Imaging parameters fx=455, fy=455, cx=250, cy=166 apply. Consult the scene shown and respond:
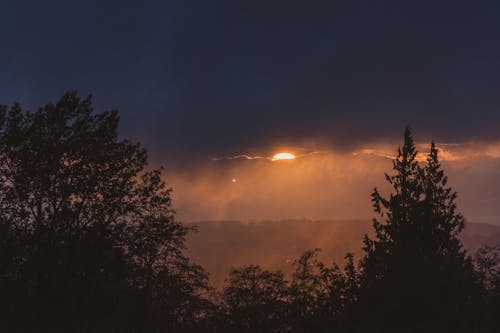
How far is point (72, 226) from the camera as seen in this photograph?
3200 centimetres

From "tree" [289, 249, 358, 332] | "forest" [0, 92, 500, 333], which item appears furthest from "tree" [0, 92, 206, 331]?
"tree" [289, 249, 358, 332]

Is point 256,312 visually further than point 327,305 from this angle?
Yes

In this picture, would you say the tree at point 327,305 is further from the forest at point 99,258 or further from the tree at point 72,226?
the tree at point 72,226

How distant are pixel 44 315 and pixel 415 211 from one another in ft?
127

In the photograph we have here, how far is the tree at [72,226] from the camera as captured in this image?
30203 millimetres

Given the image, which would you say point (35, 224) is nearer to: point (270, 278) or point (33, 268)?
point (33, 268)

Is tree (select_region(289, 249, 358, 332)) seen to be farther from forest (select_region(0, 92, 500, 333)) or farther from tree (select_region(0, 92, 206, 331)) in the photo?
tree (select_region(0, 92, 206, 331))

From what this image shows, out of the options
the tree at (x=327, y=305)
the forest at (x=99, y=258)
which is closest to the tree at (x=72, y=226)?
the forest at (x=99, y=258)

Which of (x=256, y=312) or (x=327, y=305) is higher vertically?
(x=327, y=305)

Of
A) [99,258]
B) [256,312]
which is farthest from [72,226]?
[256,312]

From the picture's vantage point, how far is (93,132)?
33.8m

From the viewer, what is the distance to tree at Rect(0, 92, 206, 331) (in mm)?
30203

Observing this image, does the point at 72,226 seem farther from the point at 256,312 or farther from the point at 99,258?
the point at 256,312

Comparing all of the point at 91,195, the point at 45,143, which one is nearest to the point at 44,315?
the point at 91,195
